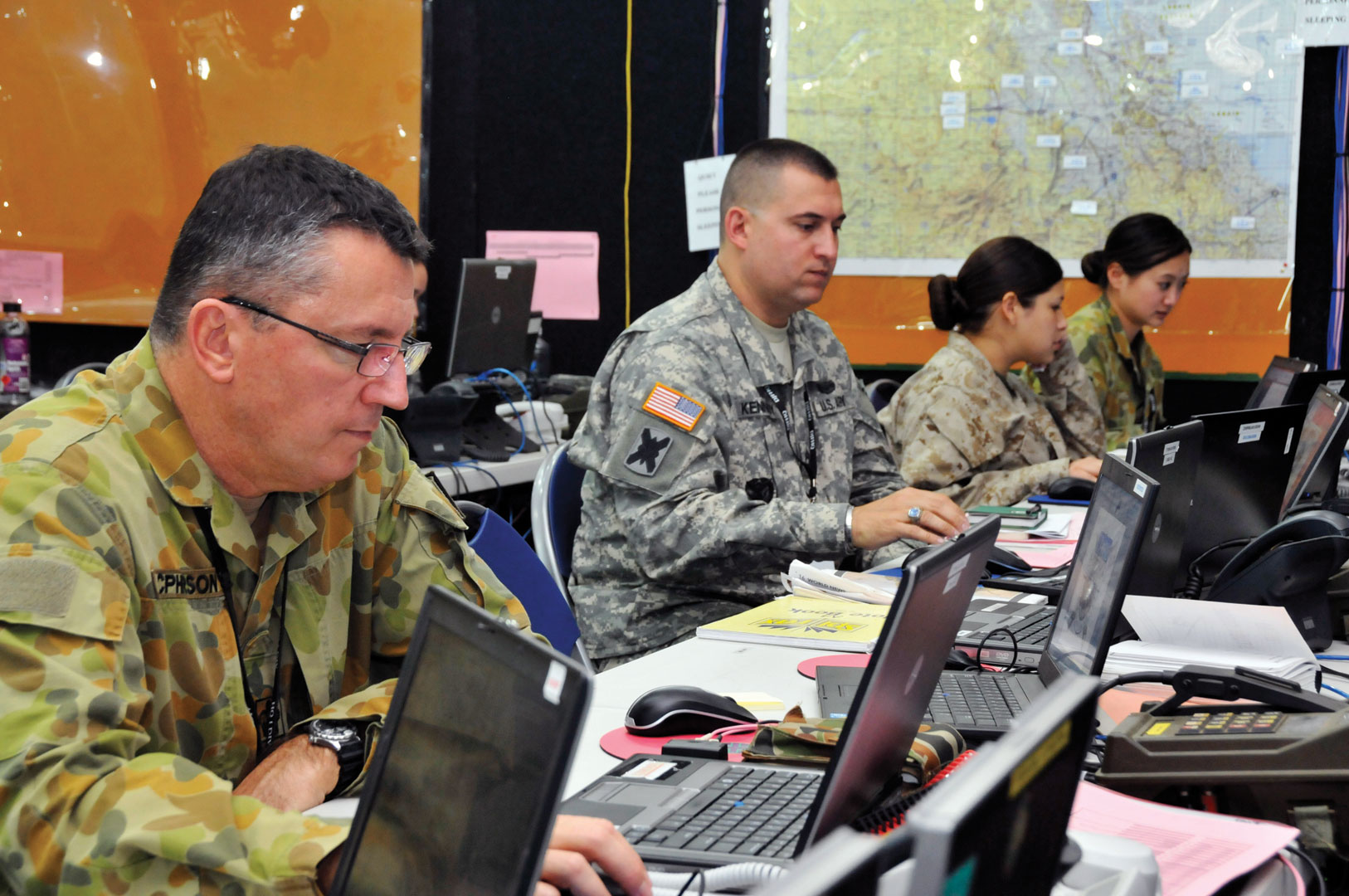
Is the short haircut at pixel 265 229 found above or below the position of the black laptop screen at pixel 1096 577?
above

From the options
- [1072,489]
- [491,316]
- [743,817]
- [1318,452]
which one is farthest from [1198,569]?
[491,316]

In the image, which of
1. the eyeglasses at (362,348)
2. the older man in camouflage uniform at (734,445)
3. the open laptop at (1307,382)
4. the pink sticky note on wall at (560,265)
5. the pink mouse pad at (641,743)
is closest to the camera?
the eyeglasses at (362,348)

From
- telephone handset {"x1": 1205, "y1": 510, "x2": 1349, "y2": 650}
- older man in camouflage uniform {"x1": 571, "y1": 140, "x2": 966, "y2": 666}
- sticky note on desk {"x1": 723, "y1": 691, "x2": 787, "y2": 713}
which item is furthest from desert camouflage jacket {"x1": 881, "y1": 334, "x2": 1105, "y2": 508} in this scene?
sticky note on desk {"x1": 723, "y1": 691, "x2": 787, "y2": 713}

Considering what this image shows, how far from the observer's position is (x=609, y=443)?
89.4 inches

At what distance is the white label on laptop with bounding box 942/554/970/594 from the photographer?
946 mm

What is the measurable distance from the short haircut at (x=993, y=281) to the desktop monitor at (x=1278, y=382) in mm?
658

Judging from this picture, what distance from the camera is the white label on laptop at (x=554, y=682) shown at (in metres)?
0.64

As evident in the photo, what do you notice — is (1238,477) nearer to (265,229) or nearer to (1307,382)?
(1307,382)

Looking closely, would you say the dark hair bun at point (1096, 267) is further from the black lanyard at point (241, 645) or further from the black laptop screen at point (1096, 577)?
the black lanyard at point (241, 645)

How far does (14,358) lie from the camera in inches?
158

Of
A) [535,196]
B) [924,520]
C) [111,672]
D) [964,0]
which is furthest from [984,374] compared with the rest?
[111,672]

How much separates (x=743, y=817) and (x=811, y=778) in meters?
0.11

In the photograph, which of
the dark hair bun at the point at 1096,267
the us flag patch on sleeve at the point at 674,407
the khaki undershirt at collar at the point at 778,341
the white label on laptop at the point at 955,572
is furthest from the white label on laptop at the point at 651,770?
the dark hair bun at the point at 1096,267

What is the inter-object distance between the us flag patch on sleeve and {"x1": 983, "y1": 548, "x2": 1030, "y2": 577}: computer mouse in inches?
23.6
